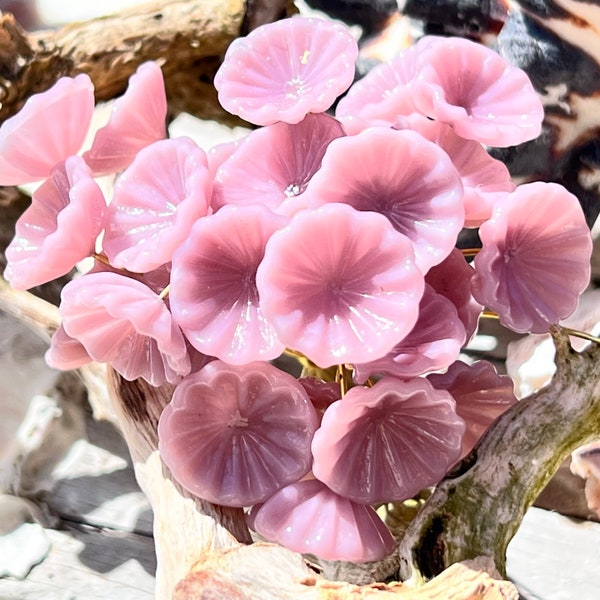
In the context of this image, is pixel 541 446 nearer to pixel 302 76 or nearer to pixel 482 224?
pixel 482 224

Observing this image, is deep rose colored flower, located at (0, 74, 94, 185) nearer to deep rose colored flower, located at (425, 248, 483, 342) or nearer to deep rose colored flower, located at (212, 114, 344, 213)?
deep rose colored flower, located at (212, 114, 344, 213)

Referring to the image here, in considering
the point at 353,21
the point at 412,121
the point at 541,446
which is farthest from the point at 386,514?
the point at 353,21

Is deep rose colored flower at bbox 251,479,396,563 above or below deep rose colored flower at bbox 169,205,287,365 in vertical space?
below

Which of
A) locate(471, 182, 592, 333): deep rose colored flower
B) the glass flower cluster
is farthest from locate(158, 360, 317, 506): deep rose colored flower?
locate(471, 182, 592, 333): deep rose colored flower

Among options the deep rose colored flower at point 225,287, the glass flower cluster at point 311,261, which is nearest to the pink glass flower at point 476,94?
the glass flower cluster at point 311,261

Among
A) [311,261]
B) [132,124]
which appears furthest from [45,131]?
[311,261]
